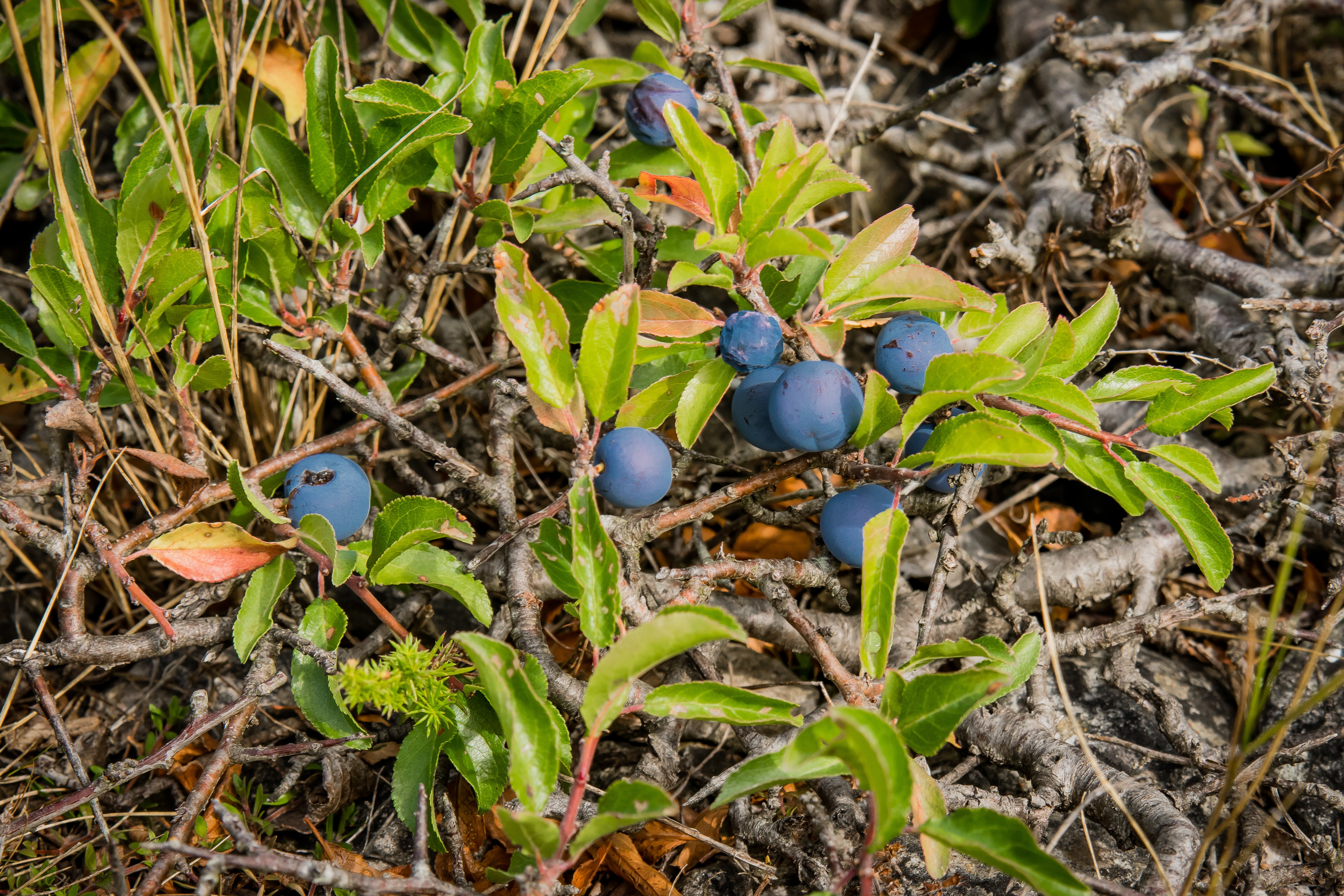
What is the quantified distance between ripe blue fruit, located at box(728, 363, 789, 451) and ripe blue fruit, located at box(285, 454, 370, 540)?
24.1 inches

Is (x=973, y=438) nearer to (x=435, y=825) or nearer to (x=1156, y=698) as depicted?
(x=1156, y=698)

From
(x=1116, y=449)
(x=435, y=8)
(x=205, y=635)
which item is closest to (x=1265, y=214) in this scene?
(x=1116, y=449)

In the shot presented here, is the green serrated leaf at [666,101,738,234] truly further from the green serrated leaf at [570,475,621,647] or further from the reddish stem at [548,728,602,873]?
the reddish stem at [548,728,602,873]

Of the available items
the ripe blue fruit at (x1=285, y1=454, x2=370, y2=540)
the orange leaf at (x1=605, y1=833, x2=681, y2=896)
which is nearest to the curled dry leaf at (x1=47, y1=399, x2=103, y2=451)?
the ripe blue fruit at (x1=285, y1=454, x2=370, y2=540)

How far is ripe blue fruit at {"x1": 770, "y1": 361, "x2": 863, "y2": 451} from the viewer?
1.23 meters

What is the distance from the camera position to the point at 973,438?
1.14 m

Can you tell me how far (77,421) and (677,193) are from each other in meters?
1.00

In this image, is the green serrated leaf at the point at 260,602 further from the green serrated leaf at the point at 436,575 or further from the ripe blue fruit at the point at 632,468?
the ripe blue fruit at the point at 632,468

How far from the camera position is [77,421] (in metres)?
1.33

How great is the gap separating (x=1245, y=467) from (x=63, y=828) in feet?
7.87

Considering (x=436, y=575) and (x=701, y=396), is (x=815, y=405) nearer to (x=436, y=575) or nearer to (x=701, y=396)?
(x=701, y=396)

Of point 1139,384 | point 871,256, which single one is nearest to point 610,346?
point 871,256

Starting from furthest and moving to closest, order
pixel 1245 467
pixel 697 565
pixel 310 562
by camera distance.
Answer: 1. pixel 1245 467
2. pixel 310 562
3. pixel 697 565

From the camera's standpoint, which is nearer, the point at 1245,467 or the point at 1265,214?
the point at 1245,467
